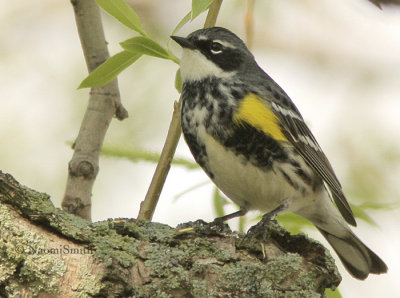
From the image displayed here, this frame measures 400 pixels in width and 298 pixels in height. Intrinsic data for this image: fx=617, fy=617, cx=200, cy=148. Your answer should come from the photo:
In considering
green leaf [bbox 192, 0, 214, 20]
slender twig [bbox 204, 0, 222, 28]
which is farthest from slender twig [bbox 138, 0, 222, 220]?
green leaf [bbox 192, 0, 214, 20]

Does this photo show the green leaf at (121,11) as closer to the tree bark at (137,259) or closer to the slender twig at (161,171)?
the slender twig at (161,171)

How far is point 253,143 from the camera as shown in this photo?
3227 millimetres

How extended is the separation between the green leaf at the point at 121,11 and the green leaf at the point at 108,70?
0.39 ft

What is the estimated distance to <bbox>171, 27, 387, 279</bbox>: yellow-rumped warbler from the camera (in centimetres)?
327

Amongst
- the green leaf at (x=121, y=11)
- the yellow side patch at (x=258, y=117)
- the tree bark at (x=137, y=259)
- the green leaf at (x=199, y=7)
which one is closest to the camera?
the tree bark at (x=137, y=259)

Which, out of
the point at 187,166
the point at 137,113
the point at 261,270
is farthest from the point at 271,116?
the point at 137,113

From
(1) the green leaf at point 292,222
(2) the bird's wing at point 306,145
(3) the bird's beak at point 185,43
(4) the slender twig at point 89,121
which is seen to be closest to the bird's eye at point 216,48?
(3) the bird's beak at point 185,43

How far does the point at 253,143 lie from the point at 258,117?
0.14m

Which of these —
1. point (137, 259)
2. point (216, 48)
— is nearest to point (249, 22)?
point (216, 48)

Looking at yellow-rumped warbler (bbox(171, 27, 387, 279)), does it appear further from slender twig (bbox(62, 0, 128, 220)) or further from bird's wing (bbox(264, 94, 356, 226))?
slender twig (bbox(62, 0, 128, 220))

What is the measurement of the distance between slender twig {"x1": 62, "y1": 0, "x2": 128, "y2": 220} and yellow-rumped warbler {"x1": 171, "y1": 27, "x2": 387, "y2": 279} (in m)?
0.56

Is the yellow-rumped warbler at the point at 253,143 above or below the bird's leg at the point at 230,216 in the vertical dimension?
above

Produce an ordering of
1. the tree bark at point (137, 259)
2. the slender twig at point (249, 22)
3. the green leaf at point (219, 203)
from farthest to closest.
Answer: the green leaf at point (219, 203) < the slender twig at point (249, 22) < the tree bark at point (137, 259)

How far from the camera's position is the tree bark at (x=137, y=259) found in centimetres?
191
